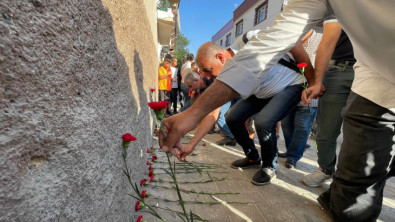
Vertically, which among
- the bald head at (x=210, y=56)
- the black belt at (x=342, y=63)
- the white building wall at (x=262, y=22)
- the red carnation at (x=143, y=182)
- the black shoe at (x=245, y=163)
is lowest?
the black shoe at (x=245, y=163)

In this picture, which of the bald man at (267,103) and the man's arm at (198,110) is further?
the bald man at (267,103)

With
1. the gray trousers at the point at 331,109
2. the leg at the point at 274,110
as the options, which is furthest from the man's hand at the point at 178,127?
the gray trousers at the point at 331,109

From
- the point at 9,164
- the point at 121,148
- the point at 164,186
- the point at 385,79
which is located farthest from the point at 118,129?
the point at 385,79

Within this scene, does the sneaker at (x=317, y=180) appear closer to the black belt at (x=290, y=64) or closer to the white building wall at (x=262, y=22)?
the black belt at (x=290, y=64)

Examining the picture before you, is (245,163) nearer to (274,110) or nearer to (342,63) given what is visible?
(274,110)

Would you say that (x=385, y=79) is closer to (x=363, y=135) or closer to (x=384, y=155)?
(x=363, y=135)

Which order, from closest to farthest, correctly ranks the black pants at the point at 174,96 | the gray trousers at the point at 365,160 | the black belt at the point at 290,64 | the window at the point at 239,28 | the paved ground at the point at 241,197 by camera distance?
1. the gray trousers at the point at 365,160
2. the paved ground at the point at 241,197
3. the black belt at the point at 290,64
4. the black pants at the point at 174,96
5. the window at the point at 239,28

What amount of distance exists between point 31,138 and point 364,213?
5.49ft

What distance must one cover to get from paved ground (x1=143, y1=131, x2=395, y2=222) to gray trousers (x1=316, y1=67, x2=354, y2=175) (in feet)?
1.52

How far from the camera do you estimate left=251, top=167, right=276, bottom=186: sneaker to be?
2225 mm

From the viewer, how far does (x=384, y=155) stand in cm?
114

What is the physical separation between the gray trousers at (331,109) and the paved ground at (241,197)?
0.46 m

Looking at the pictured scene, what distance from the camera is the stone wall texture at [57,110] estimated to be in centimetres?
42

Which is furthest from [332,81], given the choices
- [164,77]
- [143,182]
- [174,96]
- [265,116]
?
[174,96]
